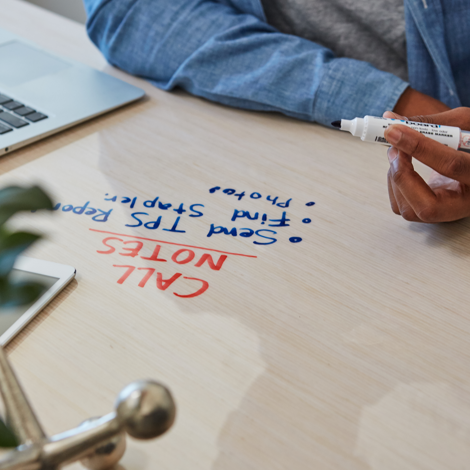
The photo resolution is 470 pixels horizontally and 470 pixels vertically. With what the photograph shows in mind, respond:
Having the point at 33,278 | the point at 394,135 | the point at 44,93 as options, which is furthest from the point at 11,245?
the point at 44,93

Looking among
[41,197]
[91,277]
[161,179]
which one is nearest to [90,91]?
[161,179]

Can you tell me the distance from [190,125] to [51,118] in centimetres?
17

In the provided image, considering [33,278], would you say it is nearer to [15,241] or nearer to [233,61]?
[15,241]

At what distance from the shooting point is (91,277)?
0.37 m

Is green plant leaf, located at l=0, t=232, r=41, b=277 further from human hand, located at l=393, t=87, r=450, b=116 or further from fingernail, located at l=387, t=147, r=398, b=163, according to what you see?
human hand, located at l=393, t=87, r=450, b=116

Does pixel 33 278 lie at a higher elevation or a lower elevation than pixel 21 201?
lower

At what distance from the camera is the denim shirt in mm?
574

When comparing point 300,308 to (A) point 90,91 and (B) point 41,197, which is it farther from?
(A) point 90,91

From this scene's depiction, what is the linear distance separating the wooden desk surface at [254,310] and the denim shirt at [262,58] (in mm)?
80

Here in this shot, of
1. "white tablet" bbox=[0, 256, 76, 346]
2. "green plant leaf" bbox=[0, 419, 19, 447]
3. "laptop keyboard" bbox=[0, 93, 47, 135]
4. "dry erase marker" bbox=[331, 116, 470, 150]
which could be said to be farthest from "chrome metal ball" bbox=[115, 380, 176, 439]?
"laptop keyboard" bbox=[0, 93, 47, 135]

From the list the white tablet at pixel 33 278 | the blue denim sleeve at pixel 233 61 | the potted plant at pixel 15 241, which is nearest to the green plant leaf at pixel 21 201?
the potted plant at pixel 15 241

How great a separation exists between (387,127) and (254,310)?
8.0 inches

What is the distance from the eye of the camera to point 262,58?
0.62 m

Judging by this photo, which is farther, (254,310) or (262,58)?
(262,58)
